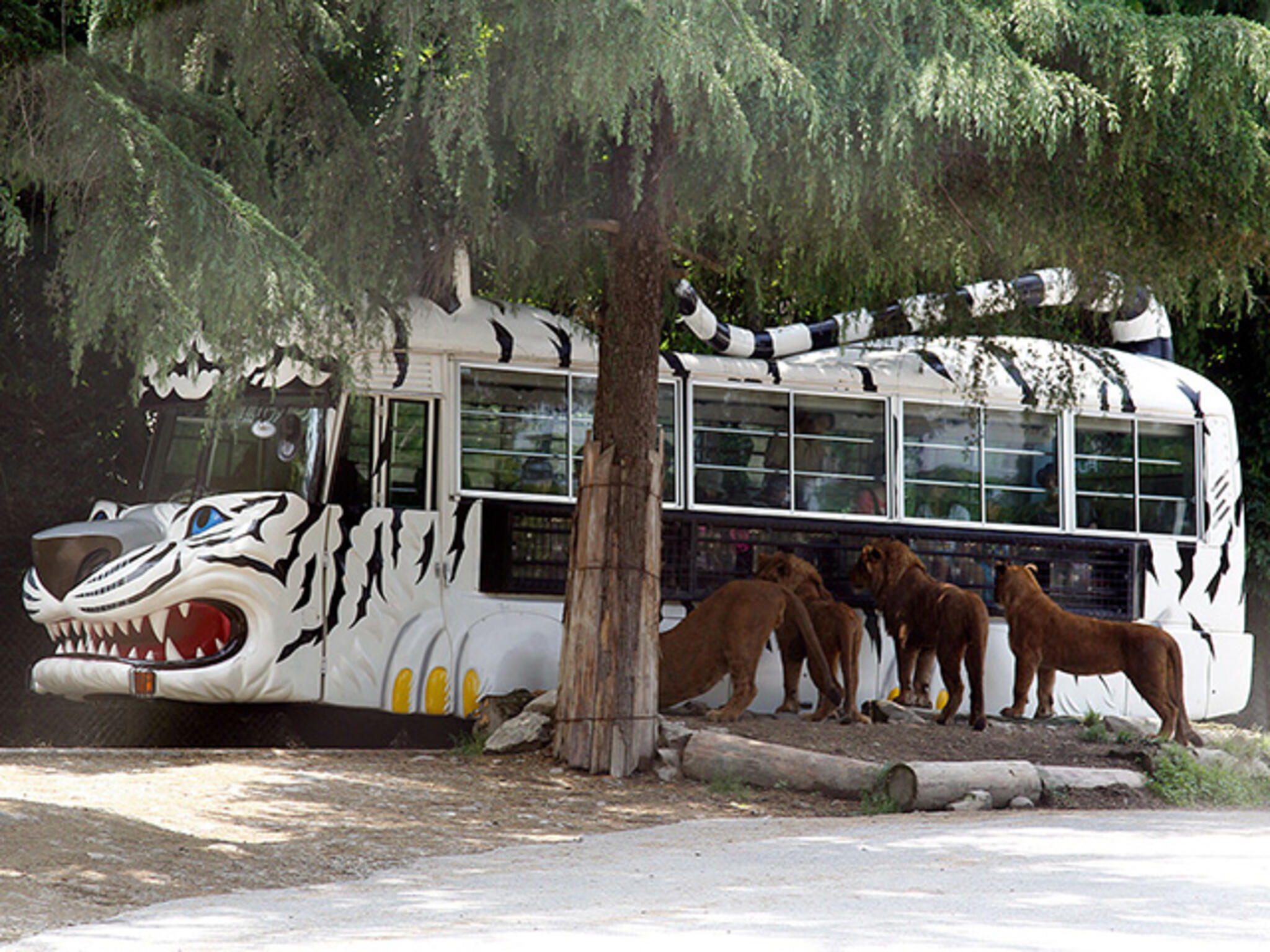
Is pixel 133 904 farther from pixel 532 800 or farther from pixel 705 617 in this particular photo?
pixel 705 617

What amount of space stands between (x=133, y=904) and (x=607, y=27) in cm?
432

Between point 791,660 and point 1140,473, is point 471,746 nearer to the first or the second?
point 791,660

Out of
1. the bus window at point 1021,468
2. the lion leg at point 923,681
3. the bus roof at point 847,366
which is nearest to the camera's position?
the bus roof at point 847,366

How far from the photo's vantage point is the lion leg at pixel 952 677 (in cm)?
1211

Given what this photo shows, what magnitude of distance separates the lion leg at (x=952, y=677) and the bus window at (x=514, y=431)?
314 centimetres

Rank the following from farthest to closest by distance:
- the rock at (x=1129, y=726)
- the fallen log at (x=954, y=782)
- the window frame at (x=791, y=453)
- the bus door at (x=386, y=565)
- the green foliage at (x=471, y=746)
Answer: the window frame at (x=791, y=453) → the rock at (x=1129, y=726) → the bus door at (x=386, y=565) → the green foliage at (x=471, y=746) → the fallen log at (x=954, y=782)

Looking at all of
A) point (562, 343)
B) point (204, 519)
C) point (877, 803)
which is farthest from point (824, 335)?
point (204, 519)

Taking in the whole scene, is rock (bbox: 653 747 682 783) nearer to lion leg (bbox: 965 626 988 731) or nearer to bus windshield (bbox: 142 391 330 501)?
lion leg (bbox: 965 626 988 731)

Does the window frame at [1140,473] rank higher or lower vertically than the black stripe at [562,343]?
lower

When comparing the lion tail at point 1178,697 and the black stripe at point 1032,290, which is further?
the black stripe at point 1032,290

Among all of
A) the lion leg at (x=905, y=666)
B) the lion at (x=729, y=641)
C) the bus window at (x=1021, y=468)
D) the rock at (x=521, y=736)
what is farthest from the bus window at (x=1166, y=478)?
the rock at (x=521, y=736)

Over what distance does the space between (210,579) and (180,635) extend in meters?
0.45

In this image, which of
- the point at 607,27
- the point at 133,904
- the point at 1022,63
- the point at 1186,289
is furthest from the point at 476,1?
the point at 1186,289

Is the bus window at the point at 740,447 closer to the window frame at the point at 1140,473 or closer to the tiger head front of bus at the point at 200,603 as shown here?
the window frame at the point at 1140,473
